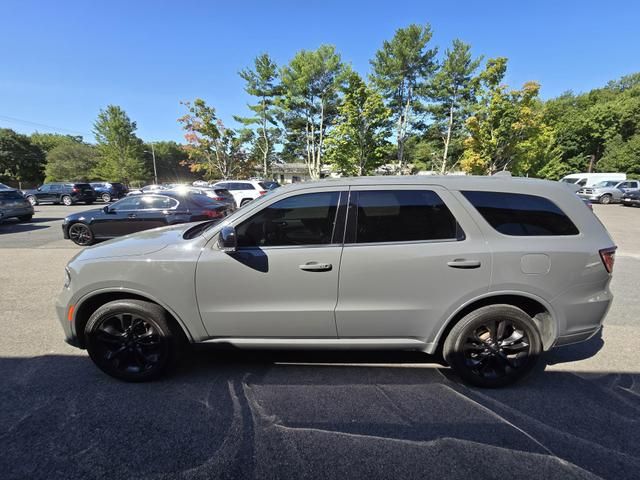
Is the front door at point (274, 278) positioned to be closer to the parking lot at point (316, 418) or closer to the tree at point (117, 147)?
the parking lot at point (316, 418)

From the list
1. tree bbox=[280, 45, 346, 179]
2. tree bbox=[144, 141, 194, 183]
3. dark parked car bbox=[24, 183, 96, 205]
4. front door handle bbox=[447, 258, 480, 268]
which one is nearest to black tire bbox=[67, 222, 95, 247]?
front door handle bbox=[447, 258, 480, 268]

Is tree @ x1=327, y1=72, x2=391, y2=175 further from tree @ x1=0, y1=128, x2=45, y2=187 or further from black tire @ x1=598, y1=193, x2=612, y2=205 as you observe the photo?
tree @ x1=0, y1=128, x2=45, y2=187

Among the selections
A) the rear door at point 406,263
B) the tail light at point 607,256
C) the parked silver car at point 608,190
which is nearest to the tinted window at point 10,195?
the rear door at point 406,263

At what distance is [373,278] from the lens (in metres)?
2.40

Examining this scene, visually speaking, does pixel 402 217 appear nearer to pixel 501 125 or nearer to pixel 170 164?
pixel 501 125

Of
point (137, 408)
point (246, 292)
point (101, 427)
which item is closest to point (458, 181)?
point (246, 292)

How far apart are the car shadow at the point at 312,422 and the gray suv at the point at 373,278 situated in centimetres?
30

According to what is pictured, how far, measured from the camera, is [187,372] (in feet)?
9.23

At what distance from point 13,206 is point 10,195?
48cm

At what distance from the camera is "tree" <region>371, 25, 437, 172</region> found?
27.6m

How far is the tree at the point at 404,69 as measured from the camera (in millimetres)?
27594

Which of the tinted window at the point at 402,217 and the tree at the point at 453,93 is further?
the tree at the point at 453,93

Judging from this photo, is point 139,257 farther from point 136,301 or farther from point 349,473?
point 349,473

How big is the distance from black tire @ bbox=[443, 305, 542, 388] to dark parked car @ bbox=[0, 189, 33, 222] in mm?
15589
